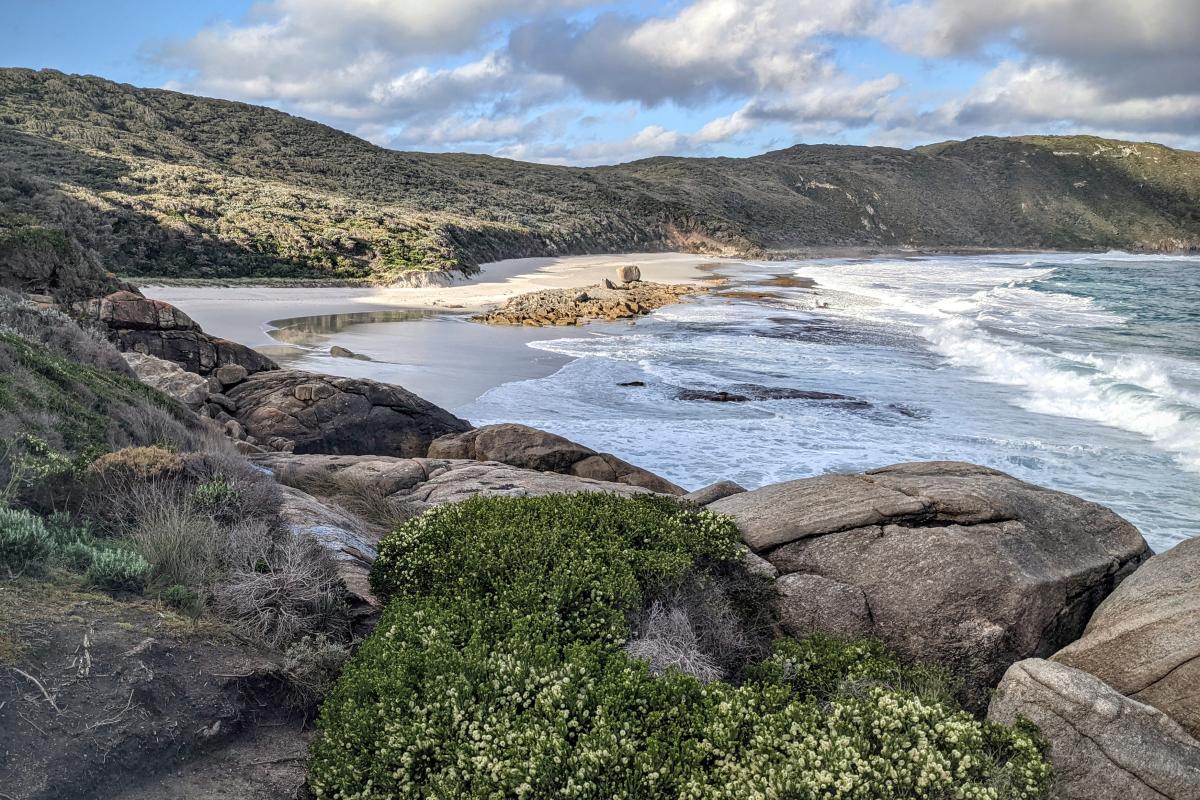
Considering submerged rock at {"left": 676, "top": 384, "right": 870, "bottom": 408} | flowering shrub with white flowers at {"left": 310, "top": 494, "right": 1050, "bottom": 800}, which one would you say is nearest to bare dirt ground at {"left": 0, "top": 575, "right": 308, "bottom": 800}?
flowering shrub with white flowers at {"left": 310, "top": 494, "right": 1050, "bottom": 800}

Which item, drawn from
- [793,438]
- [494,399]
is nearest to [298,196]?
[494,399]

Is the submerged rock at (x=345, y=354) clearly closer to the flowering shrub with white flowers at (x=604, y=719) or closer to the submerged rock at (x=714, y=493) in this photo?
the submerged rock at (x=714, y=493)

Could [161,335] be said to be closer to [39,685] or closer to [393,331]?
[393,331]

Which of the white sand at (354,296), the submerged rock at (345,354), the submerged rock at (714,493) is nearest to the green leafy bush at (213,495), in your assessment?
the submerged rock at (714,493)

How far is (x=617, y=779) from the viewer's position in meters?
3.87

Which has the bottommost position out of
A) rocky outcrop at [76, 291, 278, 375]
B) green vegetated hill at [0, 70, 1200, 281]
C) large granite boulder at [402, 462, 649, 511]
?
large granite boulder at [402, 462, 649, 511]

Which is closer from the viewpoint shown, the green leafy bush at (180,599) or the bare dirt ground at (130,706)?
the bare dirt ground at (130,706)

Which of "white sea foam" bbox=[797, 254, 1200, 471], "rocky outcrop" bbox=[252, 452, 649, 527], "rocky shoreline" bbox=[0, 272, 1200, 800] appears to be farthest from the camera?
"white sea foam" bbox=[797, 254, 1200, 471]

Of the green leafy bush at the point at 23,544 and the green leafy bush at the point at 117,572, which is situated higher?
the green leafy bush at the point at 23,544

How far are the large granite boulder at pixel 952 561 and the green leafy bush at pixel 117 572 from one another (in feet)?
14.3

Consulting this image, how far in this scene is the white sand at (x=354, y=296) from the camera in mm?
24922

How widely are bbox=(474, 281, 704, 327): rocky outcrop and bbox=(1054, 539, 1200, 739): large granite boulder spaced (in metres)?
24.6

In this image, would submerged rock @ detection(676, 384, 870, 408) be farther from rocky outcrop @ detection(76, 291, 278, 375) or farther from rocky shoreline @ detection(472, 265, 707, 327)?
A: rocky shoreline @ detection(472, 265, 707, 327)

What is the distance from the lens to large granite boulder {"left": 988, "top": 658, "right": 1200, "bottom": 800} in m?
4.17
